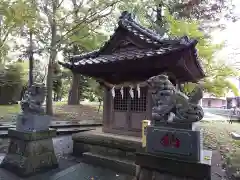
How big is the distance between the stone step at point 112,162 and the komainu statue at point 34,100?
7.36ft

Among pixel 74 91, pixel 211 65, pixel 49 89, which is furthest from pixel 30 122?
pixel 74 91

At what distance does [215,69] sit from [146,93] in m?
7.25

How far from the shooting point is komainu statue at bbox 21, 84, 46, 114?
18.5ft

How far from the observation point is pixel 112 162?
248 inches

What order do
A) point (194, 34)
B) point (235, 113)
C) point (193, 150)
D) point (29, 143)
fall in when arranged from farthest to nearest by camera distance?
point (235, 113)
point (194, 34)
point (29, 143)
point (193, 150)

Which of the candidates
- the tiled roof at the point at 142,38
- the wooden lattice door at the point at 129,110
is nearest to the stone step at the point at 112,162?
the wooden lattice door at the point at 129,110

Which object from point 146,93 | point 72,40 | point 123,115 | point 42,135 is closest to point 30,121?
point 42,135

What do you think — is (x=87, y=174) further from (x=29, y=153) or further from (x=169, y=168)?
(x=169, y=168)

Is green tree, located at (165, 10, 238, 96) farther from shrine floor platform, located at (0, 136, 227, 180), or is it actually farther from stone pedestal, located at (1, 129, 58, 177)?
stone pedestal, located at (1, 129, 58, 177)

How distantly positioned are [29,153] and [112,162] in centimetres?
235

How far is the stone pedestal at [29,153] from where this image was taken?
17.9 ft

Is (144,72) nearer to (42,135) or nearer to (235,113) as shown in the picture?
(42,135)

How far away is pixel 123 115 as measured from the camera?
733 centimetres

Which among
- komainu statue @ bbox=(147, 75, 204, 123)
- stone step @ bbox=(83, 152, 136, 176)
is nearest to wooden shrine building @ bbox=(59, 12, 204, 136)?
stone step @ bbox=(83, 152, 136, 176)
